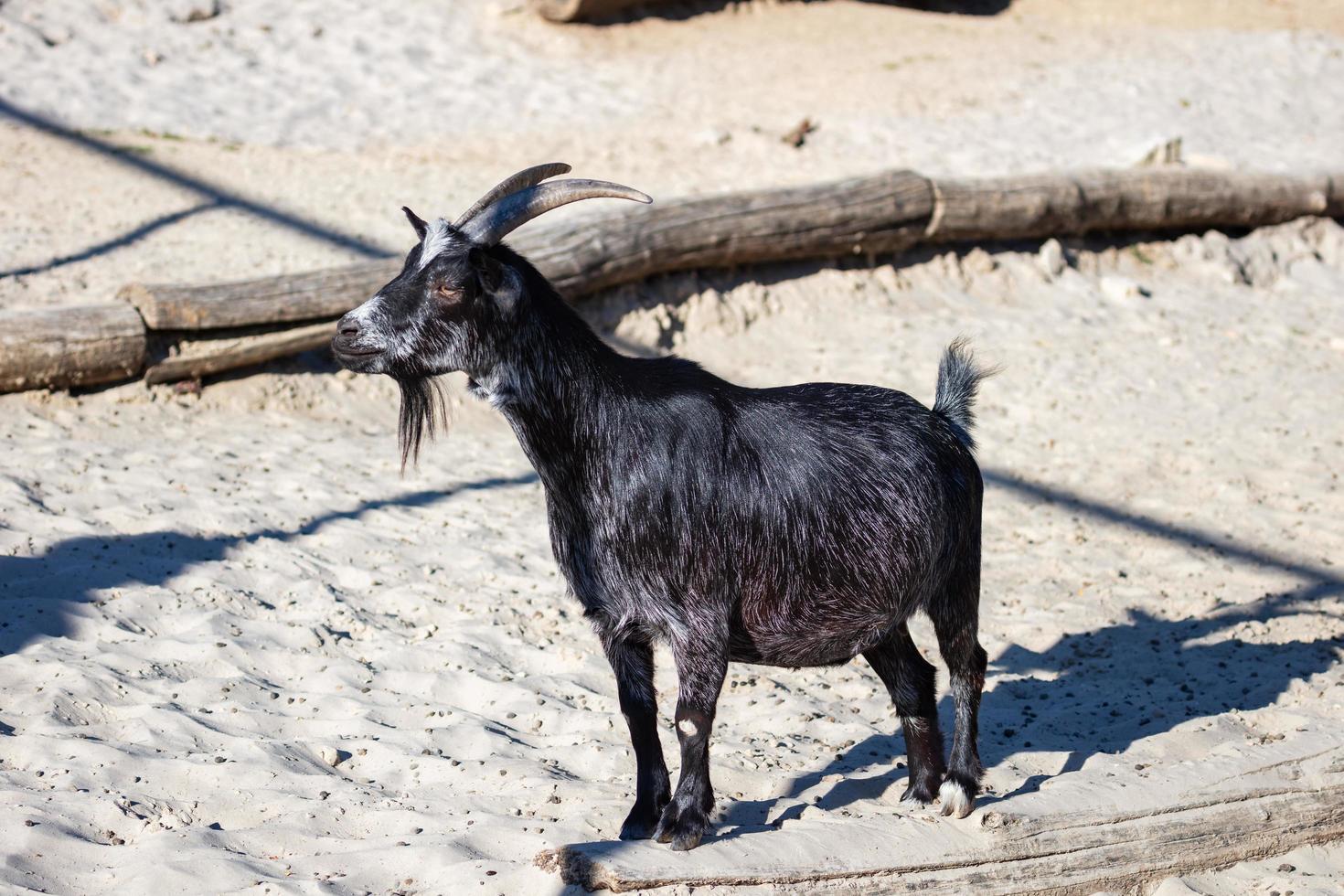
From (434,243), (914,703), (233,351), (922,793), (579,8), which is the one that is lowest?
(922,793)

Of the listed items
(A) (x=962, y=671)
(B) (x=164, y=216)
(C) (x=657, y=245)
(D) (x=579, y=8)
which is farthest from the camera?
(D) (x=579, y=8)

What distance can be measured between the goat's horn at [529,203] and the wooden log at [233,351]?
4.07 metres

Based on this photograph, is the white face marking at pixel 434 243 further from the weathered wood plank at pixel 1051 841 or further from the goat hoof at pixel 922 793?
the goat hoof at pixel 922 793

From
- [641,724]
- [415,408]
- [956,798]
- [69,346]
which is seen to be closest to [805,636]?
[641,724]

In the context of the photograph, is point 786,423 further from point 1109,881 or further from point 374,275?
point 374,275

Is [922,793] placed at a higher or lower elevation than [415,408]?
lower

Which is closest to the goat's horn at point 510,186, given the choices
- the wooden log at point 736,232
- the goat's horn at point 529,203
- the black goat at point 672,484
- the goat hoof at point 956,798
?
the black goat at point 672,484

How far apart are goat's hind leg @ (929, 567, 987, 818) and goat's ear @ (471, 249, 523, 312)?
1.57 meters

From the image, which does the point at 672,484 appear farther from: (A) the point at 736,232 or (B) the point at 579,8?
(B) the point at 579,8

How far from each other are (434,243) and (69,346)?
162 inches

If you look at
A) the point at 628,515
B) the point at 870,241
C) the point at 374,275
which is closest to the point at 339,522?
the point at 374,275

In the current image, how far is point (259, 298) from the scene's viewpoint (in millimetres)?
7266

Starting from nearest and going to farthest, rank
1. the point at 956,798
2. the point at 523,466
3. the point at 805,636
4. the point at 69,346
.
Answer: the point at 805,636
the point at 956,798
the point at 69,346
the point at 523,466

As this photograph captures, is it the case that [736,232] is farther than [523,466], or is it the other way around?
[736,232]
